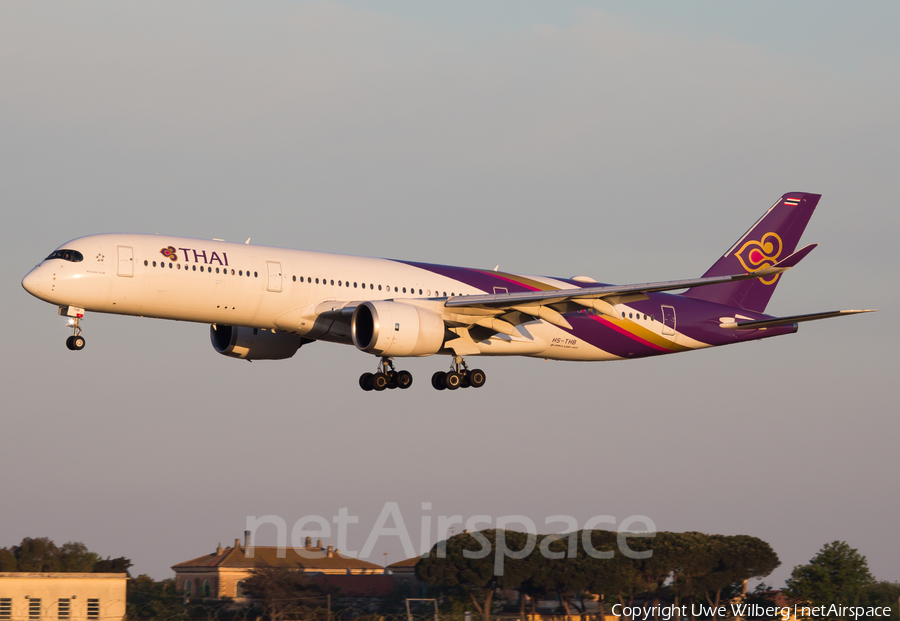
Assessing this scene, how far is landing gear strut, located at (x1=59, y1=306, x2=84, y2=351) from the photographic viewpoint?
36.3 m

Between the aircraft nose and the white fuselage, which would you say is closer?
the aircraft nose

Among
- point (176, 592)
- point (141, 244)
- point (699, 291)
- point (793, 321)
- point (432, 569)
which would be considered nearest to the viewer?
point (141, 244)

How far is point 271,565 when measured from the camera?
172 ft

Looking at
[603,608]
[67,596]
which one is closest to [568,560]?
[603,608]

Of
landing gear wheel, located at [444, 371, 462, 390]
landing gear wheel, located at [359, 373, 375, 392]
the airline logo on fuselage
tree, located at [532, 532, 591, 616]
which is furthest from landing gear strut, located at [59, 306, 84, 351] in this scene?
tree, located at [532, 532, 591, 616]

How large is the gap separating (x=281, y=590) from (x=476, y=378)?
1632cm

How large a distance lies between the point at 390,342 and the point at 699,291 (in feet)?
55.2

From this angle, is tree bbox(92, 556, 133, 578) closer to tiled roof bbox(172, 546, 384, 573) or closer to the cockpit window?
tiled roof bbox(172, 546, 384, 573)

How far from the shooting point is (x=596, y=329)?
44531mm

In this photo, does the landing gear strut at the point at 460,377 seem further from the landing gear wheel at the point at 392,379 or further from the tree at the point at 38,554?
the tree at the point at 38,554

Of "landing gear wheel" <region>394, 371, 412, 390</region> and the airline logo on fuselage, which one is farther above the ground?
the airline logo on fuselage

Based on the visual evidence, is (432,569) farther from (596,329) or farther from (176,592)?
(596,329)

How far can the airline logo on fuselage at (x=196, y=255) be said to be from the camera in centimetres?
3681

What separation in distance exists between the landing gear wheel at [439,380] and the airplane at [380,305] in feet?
0.12
